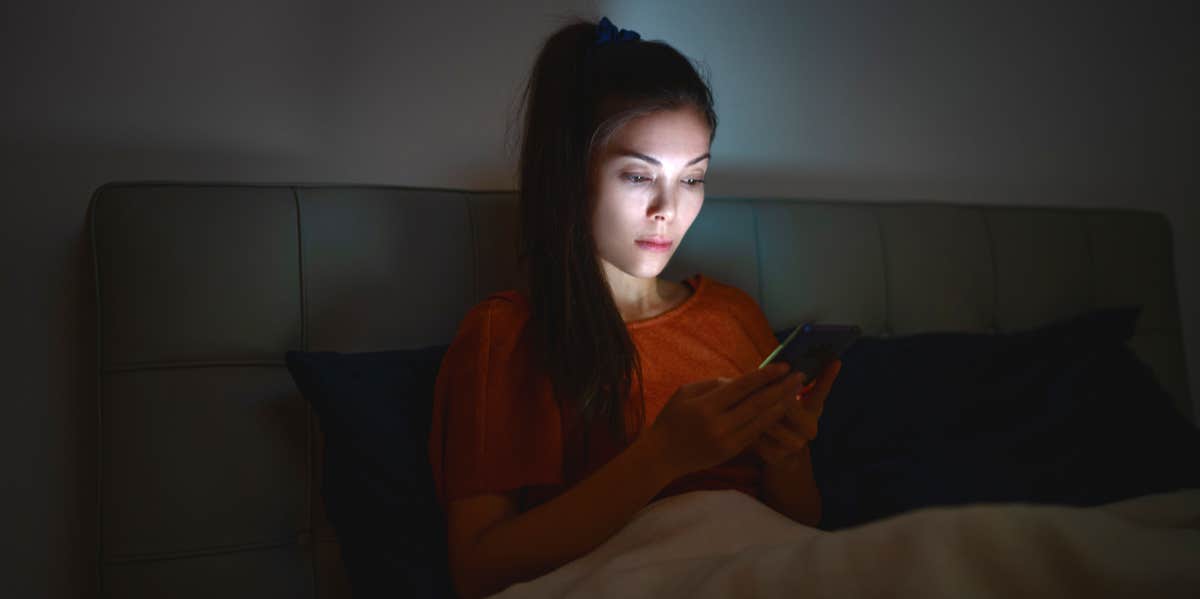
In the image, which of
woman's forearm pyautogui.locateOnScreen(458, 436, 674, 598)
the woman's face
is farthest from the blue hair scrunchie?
woman's forearm pyautogui.locateOnScreen(458, 436, 674, 598)

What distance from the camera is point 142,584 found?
1.01m

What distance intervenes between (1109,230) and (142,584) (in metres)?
1.76

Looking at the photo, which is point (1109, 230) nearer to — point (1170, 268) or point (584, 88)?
point (1170, 268)

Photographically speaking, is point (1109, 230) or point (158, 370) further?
point (1109, 230)

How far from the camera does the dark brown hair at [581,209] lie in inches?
36.1

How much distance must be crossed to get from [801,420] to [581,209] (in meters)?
0.34

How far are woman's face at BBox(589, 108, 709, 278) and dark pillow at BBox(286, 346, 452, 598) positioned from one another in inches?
11.6

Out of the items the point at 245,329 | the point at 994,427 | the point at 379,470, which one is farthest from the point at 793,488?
the point at 245,329

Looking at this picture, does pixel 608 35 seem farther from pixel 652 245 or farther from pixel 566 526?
pixel 566 526

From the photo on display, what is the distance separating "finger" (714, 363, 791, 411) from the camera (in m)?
0.78

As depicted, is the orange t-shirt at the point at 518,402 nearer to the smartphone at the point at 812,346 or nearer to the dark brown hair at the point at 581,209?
the dark brown hair at the point at 581,209

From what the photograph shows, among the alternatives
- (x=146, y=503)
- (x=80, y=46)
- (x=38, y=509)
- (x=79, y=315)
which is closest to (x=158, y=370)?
(x=146, y=503)

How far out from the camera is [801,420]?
0.87 m

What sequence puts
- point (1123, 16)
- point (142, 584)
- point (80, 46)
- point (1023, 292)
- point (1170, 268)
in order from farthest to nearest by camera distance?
point (1123, 16) < point (1170, 268) < point (1023, 292) < point (80, 46) < point (142, 584)
